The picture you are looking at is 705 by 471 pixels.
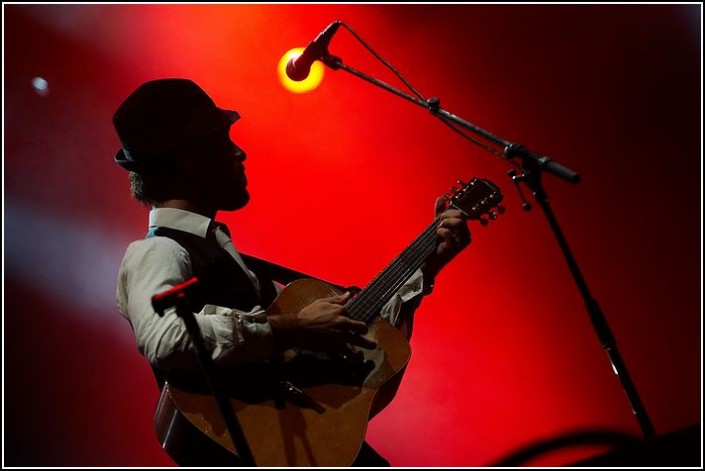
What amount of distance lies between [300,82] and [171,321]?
2.12 metres

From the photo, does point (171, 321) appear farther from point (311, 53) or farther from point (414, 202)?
point (414, 202)

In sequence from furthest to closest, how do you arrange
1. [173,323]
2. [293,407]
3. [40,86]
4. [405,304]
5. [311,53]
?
[40,86]
[311,53]
[405,304]
[293,407]
[173,323]

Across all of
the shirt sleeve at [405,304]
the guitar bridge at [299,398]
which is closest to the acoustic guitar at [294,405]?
the guitar bridge at [299,398]

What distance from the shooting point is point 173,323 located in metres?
1.65

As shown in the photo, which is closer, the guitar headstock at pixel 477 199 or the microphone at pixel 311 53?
the guitar headstock at pixel 477 199

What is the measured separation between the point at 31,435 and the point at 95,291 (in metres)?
0.75

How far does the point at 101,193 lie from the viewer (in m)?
3.24

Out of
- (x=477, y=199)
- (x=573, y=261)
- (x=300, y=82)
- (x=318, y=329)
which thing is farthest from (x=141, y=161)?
(x=300, y=82)

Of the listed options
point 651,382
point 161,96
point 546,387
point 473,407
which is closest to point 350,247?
point 473,407

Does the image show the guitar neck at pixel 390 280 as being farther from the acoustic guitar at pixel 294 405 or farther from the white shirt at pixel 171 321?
the white shirt at pixel 171 321

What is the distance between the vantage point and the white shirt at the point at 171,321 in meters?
1.65

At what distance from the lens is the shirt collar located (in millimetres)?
2014

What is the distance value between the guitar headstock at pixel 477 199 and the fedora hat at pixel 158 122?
2.88 ft

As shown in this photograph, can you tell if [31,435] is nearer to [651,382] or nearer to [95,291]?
[95,291]
